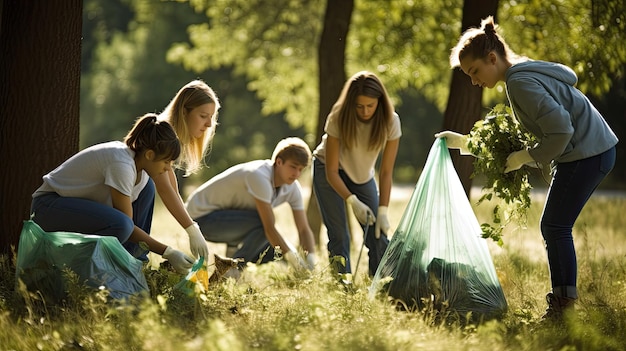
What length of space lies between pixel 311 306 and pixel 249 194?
7.55 feet

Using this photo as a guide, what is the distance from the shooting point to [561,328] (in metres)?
3.78

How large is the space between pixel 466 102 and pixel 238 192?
6.09 feet

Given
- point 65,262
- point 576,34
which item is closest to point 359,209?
point 65,262

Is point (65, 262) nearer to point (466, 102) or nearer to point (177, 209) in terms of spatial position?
point (177, 209)

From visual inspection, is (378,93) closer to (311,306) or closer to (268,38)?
(311,306)

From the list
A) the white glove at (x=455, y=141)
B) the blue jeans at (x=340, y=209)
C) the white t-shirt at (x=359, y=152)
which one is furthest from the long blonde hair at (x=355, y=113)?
the white glove at (x=455, y=141)

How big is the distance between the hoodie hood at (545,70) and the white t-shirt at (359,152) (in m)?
1.32

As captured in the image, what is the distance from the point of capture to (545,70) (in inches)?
154

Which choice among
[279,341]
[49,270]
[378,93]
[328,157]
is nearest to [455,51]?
[378,93]

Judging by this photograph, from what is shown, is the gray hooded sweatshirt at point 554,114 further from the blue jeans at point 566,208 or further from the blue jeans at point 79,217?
the blue jeans at point 79,217

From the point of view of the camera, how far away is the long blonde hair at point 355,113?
5.00m

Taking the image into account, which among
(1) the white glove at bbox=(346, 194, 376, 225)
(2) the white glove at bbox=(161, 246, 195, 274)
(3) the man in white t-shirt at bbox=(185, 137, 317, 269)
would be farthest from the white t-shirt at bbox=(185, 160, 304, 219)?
(2) the white glove at bbox=(161, 246, 195, 274)

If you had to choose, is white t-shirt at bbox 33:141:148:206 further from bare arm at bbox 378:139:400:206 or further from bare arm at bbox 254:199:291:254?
Result: bare arm at bbox 378:139:400:206

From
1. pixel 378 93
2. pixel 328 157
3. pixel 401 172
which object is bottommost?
pixel 401 172
